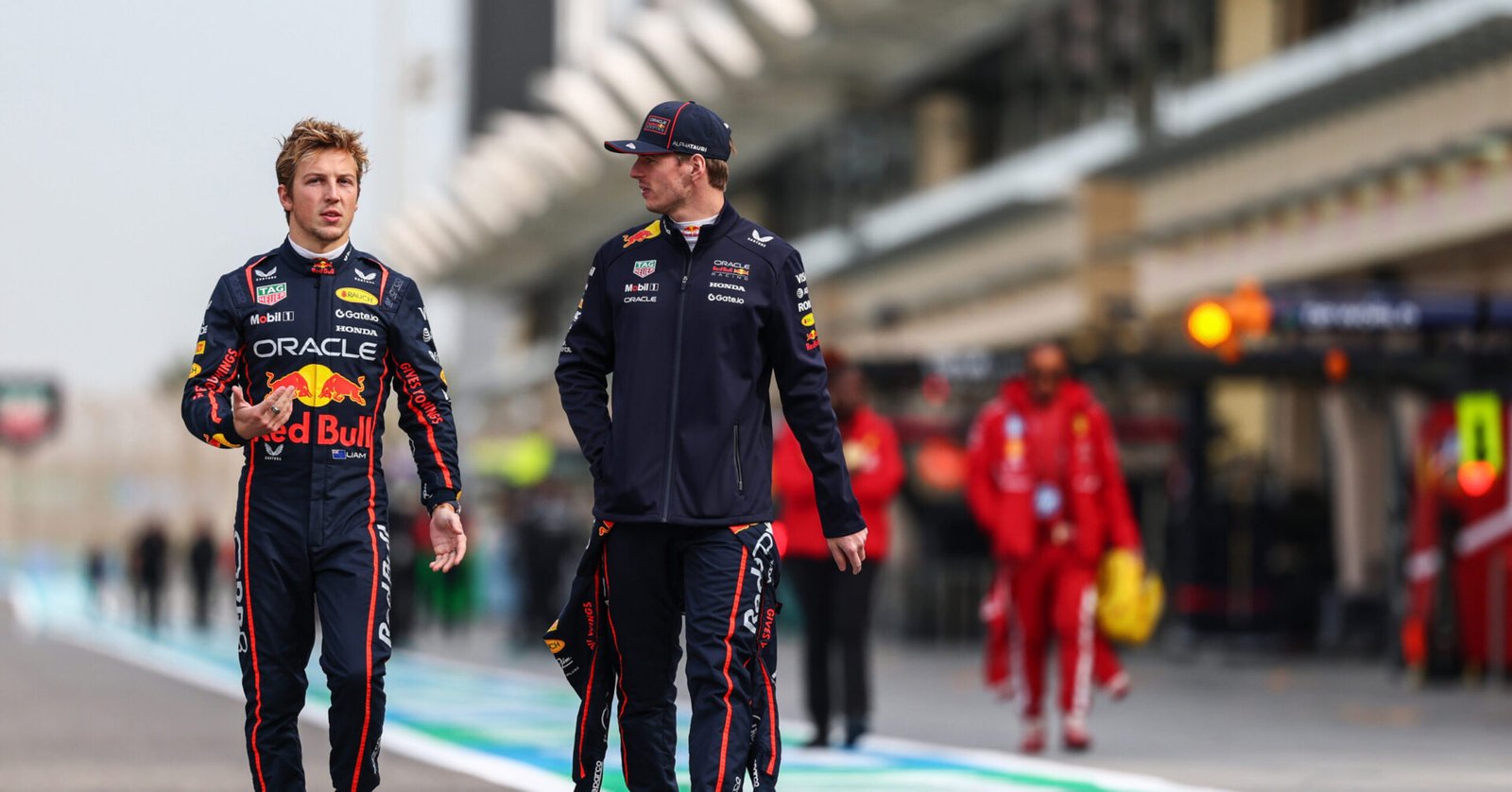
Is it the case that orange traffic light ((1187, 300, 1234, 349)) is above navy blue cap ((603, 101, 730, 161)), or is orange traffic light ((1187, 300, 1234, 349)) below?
below

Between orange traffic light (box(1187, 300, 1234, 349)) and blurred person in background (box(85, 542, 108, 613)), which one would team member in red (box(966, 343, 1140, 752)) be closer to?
orange traffic light (box(1187, 300, 1234, 349))

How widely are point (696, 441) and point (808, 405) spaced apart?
37 cm

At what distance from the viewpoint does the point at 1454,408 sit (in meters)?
18.4

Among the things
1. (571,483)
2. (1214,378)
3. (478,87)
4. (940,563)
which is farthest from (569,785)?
(478,87)

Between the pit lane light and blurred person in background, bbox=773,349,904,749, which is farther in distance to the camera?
the pit lane light

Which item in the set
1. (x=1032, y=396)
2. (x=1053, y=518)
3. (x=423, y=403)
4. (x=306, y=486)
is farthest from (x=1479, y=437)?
(x=306, y=486)

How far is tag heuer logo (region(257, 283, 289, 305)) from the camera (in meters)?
6.59

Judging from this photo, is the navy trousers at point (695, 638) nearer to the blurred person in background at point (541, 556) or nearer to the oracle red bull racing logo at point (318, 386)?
the oracle red bull racing logo at point (318, 386)

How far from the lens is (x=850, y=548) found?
6.77 meters

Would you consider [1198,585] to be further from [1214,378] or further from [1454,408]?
[1454,408]

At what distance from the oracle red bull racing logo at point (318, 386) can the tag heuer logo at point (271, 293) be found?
0.59 ft

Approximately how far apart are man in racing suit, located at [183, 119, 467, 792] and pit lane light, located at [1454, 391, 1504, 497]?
477 inches

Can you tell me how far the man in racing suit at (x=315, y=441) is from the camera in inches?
255

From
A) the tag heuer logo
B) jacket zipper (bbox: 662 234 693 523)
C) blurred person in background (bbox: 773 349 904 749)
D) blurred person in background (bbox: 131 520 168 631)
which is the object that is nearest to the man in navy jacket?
jacket zipper (bbox: 662 234 693 523)
